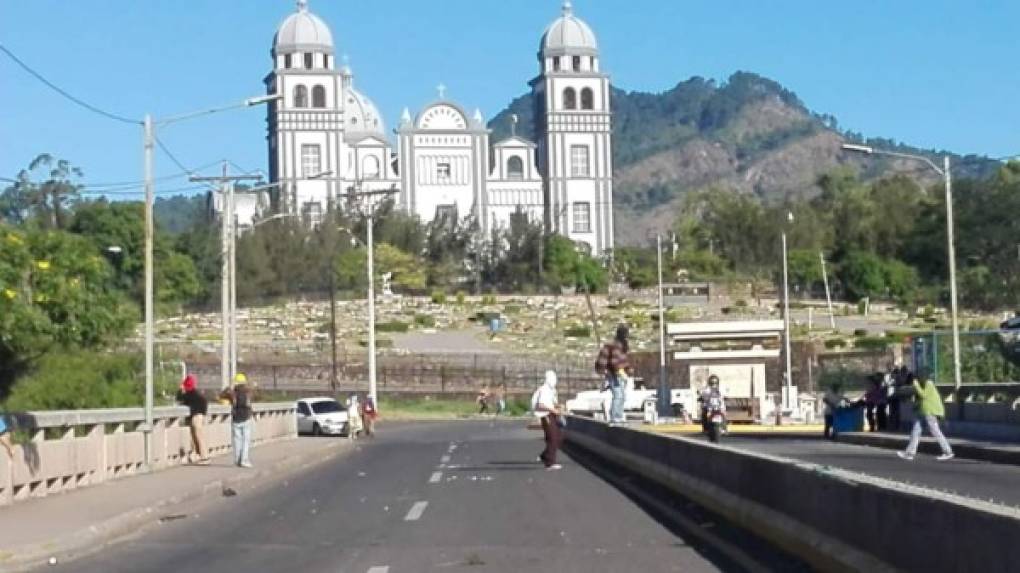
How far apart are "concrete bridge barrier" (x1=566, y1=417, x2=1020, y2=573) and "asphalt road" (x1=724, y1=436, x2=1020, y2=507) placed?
3.26 m

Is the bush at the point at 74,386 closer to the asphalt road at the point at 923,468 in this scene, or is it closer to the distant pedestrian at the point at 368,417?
the distant pedestrian at the point at 368,417

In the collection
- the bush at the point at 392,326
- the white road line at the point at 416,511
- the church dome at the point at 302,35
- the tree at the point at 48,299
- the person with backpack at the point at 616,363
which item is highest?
the church dome at the point at 302,35

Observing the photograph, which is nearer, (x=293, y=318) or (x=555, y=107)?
(x=293, y=318)

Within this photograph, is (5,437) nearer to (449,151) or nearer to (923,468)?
(923,468)

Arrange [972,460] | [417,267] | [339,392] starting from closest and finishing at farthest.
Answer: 1. [972,460]
2. [339,392]
3. [417,267]

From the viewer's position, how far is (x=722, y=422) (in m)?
38.5

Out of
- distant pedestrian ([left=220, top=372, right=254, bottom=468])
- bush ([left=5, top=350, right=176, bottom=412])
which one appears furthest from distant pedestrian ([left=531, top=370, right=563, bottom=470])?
bush ([left=5, top=350, right=176, bottom=412])

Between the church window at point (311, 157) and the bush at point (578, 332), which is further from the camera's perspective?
the church window at point (311, 157)

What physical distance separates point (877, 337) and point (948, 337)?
4728cm

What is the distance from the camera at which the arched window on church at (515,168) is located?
6693 inches

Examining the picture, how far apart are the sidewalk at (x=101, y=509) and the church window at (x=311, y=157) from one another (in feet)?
422

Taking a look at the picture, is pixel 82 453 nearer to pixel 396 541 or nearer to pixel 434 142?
pixel 396 541

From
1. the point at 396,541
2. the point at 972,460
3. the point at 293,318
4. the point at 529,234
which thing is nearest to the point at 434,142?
the point at 529,234

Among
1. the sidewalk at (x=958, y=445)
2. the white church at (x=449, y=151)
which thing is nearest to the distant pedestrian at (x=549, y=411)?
the sidewalk at (x=958, y=445)
